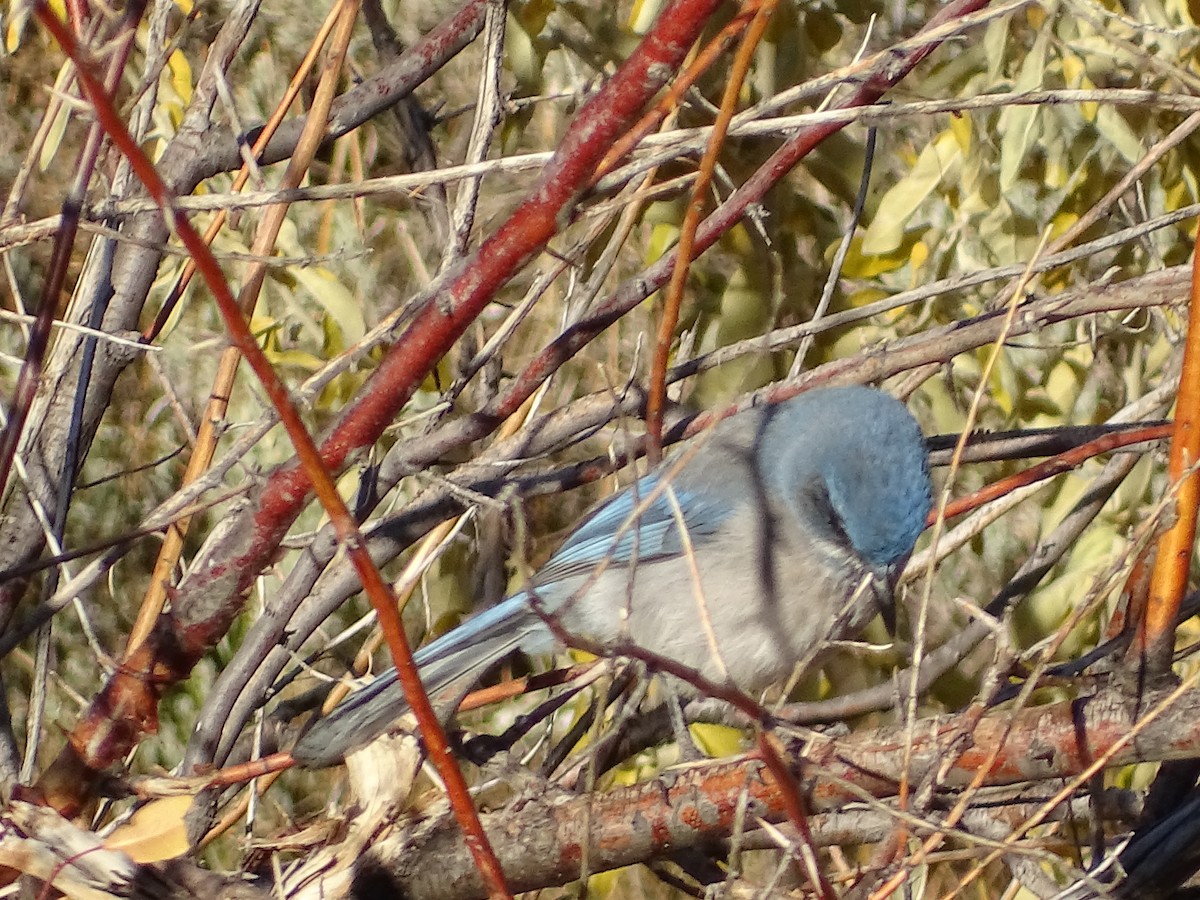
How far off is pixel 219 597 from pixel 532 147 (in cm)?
196

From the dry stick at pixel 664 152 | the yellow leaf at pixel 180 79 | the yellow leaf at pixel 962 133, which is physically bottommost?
the yellow leaf at pixel 962 133

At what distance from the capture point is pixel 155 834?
4.85ft

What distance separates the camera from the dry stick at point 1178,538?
1350 mm

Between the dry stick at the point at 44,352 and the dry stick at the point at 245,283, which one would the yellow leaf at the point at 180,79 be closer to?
the dry stick at the point at 245,283

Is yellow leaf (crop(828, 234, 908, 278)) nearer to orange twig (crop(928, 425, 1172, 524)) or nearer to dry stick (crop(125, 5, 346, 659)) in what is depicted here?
orange twig (crop(928, 425, 1172, 524))

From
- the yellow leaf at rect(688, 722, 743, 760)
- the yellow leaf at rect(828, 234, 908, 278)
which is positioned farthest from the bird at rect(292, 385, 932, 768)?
the yellow leaf at rect(828, 234, 908, 278)

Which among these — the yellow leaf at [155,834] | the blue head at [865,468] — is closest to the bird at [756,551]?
the blue head at [865,468]

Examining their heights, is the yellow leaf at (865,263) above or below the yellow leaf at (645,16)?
below

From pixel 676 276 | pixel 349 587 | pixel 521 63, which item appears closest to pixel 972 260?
pixel 521 63

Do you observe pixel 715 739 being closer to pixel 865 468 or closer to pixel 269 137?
pixel 865 468

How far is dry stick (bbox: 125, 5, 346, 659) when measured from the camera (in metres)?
1.95

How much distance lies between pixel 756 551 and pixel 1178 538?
1.27 meters

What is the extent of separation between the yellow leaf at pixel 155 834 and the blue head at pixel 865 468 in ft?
4.32

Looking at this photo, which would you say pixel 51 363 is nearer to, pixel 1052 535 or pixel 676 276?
pixel 676 276
